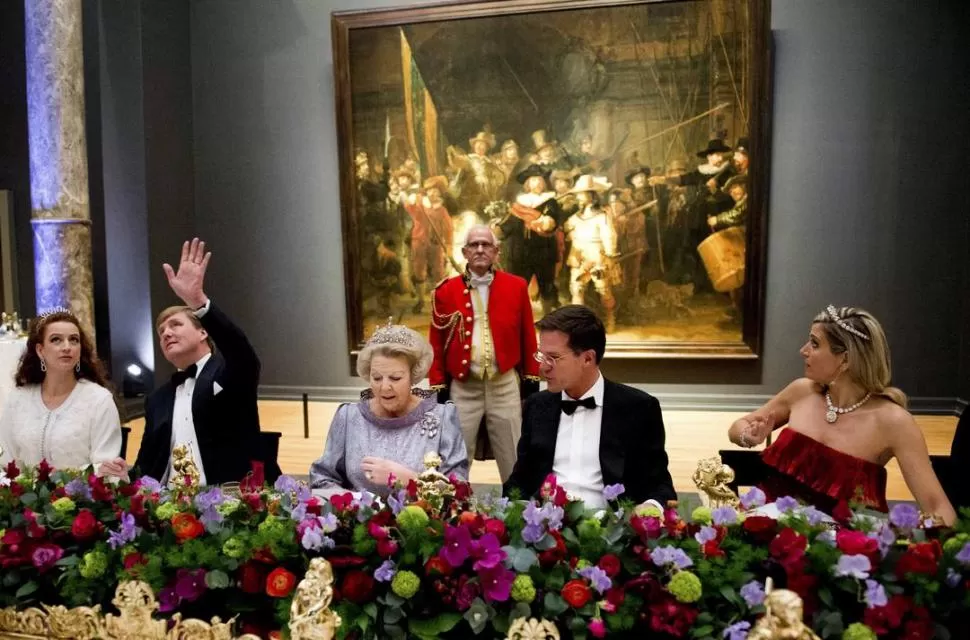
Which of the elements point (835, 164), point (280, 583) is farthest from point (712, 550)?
point (835, 164)

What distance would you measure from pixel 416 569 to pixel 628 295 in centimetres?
653

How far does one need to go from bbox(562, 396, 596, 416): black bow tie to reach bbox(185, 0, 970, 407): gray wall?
5490mm

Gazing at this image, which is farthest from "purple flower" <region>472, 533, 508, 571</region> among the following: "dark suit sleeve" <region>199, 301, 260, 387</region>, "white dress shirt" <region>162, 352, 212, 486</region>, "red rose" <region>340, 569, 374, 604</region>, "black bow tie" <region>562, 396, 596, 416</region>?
"white dress shirt" <region>162, 352, 212, 486</region>

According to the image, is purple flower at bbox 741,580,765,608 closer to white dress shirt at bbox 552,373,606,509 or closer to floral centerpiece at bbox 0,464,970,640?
floral centerpiece at bbox 0,464,970,640

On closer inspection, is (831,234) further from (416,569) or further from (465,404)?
(416,569)

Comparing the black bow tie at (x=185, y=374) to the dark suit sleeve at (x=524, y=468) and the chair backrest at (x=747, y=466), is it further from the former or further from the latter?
the chair backrest at (x=747, y=466)

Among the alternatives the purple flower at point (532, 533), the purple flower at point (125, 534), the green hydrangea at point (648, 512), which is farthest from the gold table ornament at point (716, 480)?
the purple flower at point (125, 534)

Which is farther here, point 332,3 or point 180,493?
point 332,3

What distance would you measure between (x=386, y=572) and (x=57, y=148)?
6629 mm

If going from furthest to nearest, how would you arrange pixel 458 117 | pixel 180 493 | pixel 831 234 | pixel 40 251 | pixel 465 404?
pixel 458 117, pixel 831 234, pixel 40 251, pixel 465 404, pixel 180 493

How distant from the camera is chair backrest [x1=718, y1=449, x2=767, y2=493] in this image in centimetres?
292

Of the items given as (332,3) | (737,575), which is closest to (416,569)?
(737,575)

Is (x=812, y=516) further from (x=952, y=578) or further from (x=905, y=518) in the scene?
(x=952, y=578)

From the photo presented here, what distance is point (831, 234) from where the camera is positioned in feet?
24.8
